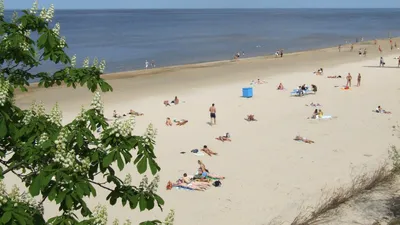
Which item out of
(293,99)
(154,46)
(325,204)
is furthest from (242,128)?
(154,46)

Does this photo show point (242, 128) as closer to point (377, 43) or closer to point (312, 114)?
point (312, 114)

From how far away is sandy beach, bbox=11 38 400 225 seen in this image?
1212cm

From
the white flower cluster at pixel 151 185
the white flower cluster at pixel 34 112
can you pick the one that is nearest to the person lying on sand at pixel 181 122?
the white flower cluster at pixel 34 112

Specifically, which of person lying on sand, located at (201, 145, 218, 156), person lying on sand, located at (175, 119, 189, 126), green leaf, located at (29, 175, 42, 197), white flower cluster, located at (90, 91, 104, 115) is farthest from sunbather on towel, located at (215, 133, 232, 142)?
green leaf, located at (29, 175, 42, 197)

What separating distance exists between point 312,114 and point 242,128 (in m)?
4.19

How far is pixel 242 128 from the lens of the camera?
2006 cm

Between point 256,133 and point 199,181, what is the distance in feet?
20.9

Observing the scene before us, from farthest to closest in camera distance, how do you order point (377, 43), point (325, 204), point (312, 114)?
point (377, 43)
point (312, 114)
point (325, 204)

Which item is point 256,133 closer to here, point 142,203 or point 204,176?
→ point 204,176

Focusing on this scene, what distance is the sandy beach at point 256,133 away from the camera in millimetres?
12117

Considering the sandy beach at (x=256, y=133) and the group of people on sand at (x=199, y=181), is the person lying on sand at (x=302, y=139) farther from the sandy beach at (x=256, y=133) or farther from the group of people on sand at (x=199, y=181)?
the group of people on sand at (x=199, y=181)

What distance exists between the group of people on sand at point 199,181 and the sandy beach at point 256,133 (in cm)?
22

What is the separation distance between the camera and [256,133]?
19.2m

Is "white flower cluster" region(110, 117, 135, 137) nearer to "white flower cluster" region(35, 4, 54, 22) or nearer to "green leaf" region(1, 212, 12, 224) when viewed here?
"green leaf" region(1, 212, 12, 224)
